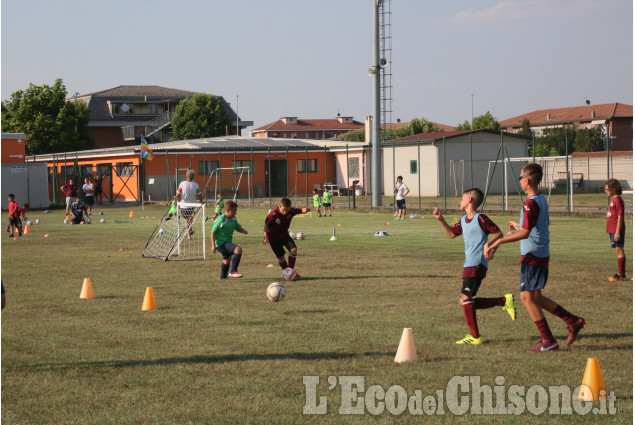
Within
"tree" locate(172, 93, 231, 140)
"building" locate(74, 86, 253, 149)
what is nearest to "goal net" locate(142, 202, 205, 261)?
"tree" locate(172, 93, 231, 140)

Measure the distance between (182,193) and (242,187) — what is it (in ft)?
125

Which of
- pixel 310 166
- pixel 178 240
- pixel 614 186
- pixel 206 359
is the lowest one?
pixel 206 359

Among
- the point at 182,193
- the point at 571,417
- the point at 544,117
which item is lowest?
the point at 571,417

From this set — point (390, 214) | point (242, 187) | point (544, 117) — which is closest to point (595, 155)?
point (242, 187)

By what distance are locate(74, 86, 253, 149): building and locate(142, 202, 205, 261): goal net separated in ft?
226

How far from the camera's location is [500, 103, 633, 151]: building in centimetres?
11144

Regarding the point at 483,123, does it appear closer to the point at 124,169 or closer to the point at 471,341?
the point at 124,169

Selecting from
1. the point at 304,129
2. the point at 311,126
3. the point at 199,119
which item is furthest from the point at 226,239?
the point at 311,126

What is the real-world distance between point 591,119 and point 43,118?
255 feet

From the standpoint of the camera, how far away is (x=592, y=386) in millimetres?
6820

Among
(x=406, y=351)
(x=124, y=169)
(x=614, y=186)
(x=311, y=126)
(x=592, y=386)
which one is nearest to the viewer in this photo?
(x=592, y=386)

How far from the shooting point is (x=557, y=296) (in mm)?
12617

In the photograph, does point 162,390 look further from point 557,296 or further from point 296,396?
point 557,296

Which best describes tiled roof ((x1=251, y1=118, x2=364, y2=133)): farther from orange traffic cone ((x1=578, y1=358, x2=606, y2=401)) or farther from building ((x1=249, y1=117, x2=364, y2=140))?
orange traffic cone ((x1=578, y1=358, x2=606, y2=401))
